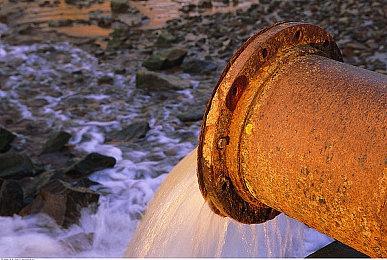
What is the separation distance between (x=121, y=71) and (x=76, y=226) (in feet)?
10.4

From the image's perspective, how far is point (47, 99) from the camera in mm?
5672

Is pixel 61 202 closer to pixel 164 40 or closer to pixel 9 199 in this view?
pixel 9 199

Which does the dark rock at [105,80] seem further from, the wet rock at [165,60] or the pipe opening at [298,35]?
the pipe opening at [298,35]

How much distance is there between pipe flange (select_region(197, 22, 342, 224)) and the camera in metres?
1.67

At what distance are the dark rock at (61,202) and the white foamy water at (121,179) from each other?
0.05 meters

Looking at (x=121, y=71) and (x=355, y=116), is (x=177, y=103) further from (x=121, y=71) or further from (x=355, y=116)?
(x=355, y=116)

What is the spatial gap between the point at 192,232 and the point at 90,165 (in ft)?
6.70

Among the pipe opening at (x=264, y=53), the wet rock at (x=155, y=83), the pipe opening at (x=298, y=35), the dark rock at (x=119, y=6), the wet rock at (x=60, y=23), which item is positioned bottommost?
the wet rock at (x=155, y=83)

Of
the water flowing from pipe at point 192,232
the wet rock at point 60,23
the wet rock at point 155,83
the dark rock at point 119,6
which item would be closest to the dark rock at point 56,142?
the wet rock at point 155,83

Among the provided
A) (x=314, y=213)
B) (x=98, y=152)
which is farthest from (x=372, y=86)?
(x=98, y=152)

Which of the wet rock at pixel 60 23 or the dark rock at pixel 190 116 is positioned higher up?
the wet rock at pixel 60 23

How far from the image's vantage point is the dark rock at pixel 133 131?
4745 mm

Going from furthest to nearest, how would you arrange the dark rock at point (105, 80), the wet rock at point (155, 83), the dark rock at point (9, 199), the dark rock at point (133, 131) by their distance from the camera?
the dark rock at point (105, 80), the wet rock at point (155, 83), the dark rock at point (133, 131), the dark rock at point (9, 199)

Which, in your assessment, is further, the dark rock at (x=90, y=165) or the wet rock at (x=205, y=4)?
the wet rock at (x=205, y=4)
